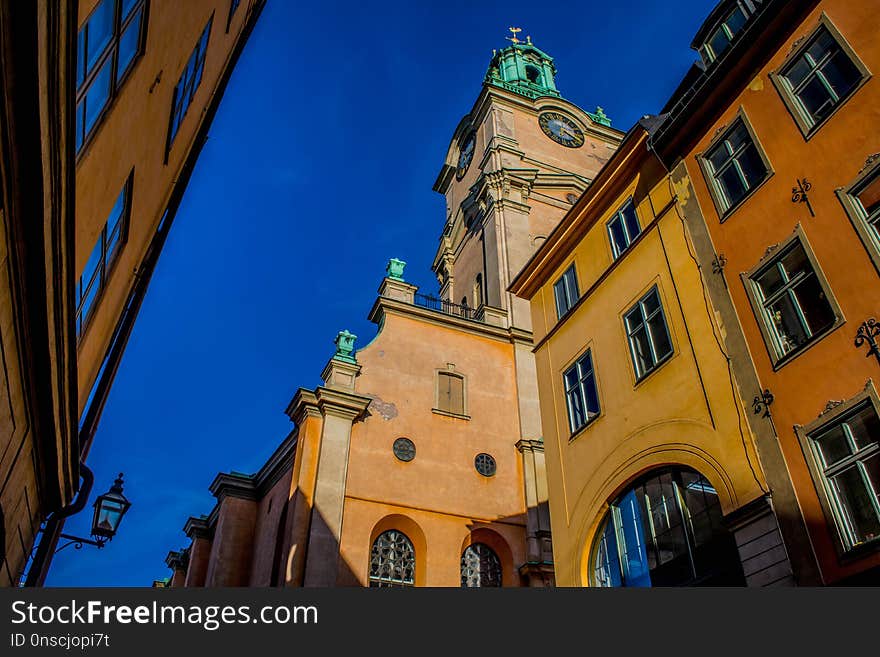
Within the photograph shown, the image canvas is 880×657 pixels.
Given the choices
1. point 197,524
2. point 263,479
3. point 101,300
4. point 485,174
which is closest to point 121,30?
point 101,300

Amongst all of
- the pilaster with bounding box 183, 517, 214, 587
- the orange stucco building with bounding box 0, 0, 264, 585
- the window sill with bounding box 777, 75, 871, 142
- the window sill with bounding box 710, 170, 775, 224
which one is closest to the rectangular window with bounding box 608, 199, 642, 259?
the window sill with bounding box 710, 170, 775, 224

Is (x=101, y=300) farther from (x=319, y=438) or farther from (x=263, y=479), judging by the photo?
(x=263, y=479)

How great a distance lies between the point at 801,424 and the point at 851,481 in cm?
98

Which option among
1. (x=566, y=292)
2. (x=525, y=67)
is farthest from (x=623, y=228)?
(x=525, y=67)

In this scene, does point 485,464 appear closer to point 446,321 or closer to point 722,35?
point 446,321

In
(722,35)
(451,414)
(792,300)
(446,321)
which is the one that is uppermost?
(446,321)

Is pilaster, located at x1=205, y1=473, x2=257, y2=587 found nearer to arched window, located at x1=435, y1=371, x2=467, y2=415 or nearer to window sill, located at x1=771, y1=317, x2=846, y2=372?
arched window, located at x1=435, y1=371, x2=467, y2=415

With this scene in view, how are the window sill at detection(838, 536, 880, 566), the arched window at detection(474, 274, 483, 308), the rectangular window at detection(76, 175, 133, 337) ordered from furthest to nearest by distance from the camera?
the arched window at detection(474, 274, 483, 308) < the rectangular window at detection(76, 175, 133, 337) < the window sill at detection(838, 536, 880, 566)

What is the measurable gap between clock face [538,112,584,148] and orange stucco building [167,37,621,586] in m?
12.8

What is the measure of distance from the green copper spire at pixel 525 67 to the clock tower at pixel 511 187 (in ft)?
5.18

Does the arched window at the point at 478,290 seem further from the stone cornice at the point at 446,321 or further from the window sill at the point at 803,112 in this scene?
the window sill at the point at 803,112

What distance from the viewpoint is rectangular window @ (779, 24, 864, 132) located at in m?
9.25

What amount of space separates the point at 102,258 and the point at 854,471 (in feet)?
33.5

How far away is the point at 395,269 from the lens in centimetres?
2569
